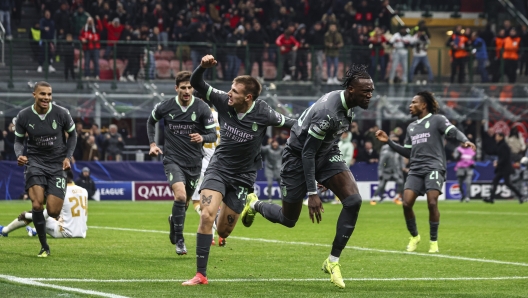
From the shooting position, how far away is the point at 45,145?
43.3 ft

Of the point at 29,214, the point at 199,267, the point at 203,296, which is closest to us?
the point at 203,296

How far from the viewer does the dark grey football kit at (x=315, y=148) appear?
9.89 m

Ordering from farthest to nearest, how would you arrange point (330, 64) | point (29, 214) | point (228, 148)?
1. point (330, 64)
2. point (29, 214)
3. point (228, 148)

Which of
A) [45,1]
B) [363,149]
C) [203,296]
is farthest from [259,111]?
[45,1]

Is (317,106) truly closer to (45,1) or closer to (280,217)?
(280,217)

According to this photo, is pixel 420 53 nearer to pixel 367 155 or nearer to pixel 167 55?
pixel 367 155

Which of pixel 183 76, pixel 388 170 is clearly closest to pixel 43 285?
pixel 183 76

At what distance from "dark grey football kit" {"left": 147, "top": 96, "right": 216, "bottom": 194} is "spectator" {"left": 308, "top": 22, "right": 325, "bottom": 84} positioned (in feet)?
67.1

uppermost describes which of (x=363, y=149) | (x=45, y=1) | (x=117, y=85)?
(x=45, y=1)

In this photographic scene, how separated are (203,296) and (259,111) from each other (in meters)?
2.42

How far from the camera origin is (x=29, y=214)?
15492 mm

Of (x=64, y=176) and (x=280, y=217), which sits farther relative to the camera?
(x=64, y=176)

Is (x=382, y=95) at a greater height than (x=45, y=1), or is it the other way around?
(x=45, y=1)

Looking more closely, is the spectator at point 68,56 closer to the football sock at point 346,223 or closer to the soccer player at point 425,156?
the soccer player at point 425,156
